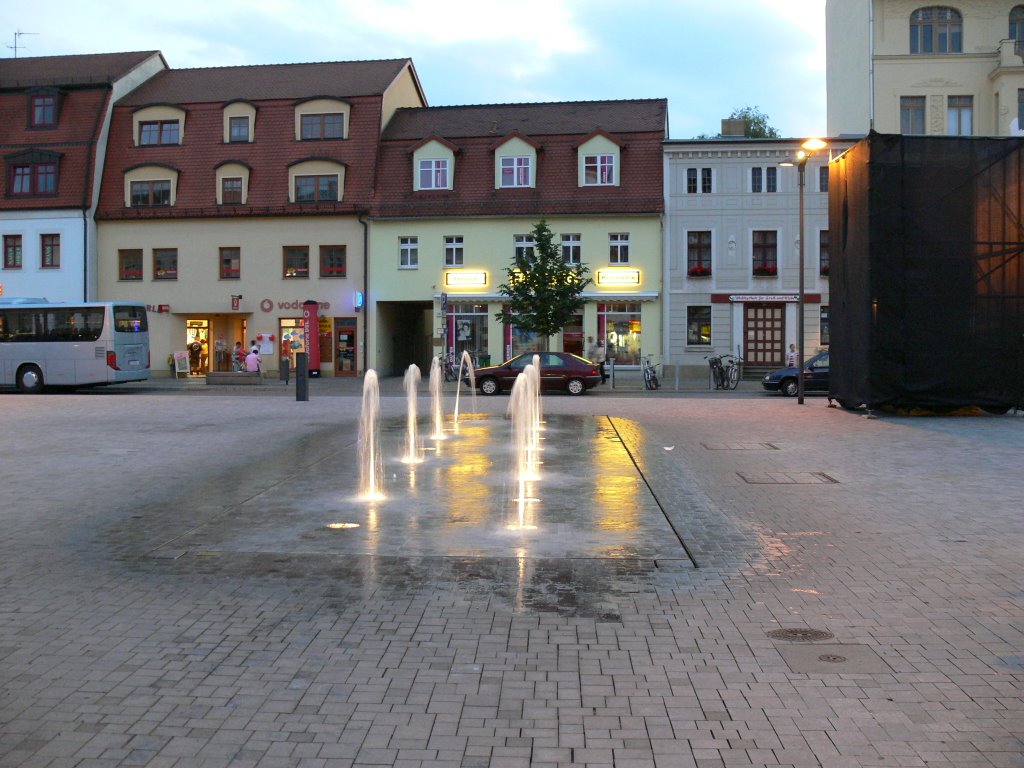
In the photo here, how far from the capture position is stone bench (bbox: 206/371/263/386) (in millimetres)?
36656

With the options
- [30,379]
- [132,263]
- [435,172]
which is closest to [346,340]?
[435,172]

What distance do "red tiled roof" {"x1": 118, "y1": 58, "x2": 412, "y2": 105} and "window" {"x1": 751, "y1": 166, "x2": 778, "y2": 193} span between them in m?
16.7

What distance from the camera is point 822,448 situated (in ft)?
50.2

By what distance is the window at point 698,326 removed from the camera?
41188 mm

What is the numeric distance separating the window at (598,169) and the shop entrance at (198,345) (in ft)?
60.4

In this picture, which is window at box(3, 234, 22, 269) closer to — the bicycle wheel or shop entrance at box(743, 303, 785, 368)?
the bicycle wheel

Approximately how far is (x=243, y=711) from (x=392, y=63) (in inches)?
1813

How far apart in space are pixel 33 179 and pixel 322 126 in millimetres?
13147

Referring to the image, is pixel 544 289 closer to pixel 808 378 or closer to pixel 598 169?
pixel 598 169

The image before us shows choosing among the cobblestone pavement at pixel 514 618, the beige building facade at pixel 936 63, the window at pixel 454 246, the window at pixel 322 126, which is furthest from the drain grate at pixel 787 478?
the window at pixel 322 126

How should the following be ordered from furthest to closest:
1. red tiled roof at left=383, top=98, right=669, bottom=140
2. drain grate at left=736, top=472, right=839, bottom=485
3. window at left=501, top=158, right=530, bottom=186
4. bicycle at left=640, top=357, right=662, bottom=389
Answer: red tiled roof at left=383, top=98, right=669, bottom=140 < window at left=501, top=158, right=530, bottom=186 < bicycle at left=640, top=357, right=662, bottom=389 < drain grate at left=736, top=472, right=839, bottom=485

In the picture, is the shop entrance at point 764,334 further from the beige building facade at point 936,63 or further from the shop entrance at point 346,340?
the shop entrance at point 346,340

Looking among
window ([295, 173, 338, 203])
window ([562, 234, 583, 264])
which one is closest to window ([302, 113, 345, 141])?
window ([295, 173, 338, 203])

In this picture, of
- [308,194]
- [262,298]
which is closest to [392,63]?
[308,194]
